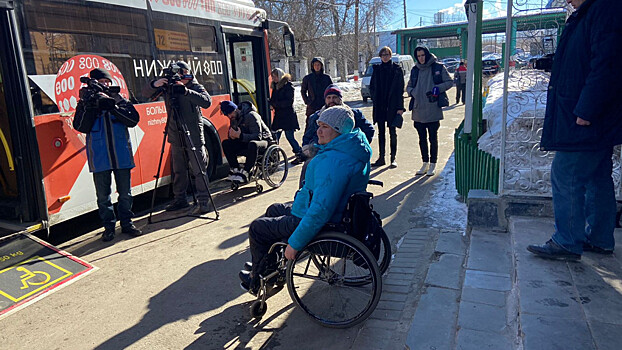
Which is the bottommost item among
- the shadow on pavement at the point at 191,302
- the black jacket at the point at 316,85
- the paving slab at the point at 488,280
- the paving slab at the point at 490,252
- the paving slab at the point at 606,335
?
the shadow on pavement at the point at 191,302

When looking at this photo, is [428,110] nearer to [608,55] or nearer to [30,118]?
[608,55]

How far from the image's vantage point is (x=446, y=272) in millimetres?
3625

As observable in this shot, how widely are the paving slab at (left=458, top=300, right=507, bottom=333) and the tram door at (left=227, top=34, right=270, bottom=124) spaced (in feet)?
21.0

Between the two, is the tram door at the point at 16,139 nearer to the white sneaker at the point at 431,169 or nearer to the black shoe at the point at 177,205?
the black shoe at the point at 177,205

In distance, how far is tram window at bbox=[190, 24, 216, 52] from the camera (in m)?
6.72

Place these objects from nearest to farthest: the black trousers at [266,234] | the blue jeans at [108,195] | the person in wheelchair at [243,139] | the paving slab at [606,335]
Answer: the paving slab at [606,335] < the black trousers at [266,234] < the blue jeans at [108,195] < the person in wheelchair at [243,139]

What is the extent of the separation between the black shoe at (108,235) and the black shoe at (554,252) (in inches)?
165

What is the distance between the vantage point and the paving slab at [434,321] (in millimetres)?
2750

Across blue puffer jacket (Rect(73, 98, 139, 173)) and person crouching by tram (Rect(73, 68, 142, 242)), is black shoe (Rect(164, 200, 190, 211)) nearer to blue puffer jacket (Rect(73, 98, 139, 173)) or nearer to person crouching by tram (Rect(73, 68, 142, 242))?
person crouching by tram (Rect(73, 68, 142, 242))

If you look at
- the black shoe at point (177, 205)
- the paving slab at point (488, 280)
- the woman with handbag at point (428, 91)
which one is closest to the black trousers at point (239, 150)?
the black shoe at point (177, 205)

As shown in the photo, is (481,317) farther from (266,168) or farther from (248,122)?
(248,122)

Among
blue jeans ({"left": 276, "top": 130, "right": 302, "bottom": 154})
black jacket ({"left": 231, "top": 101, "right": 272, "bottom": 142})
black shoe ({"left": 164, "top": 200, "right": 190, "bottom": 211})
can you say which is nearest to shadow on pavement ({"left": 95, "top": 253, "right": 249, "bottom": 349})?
black shoe ({"left": 164, "top": 200, "right": 190, "bottom": 211})

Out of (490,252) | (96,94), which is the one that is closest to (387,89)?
(490,252)

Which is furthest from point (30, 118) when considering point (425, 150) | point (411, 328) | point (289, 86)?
point (425, 150)
